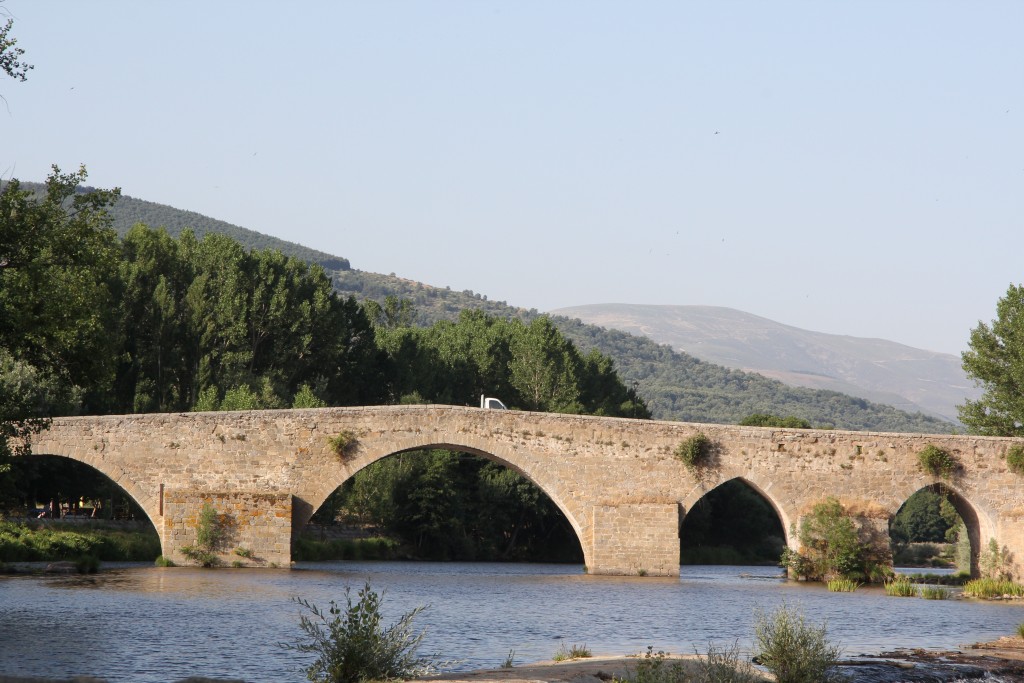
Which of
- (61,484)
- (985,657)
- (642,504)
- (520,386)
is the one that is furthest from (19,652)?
(520,386)

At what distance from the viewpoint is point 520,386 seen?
163ft

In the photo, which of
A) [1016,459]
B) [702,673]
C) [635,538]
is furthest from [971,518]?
[702,673]

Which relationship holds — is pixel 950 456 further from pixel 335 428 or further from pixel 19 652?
pixel 19 652

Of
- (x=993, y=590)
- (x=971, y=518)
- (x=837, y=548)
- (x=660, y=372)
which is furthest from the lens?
(x=660, y=372)

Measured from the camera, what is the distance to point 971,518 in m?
31.9

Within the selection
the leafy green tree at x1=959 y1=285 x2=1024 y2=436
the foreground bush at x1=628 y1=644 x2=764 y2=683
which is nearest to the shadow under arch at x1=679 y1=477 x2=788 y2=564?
the leafy green tree at x1=959 y1=285 x2=1024 y2=436

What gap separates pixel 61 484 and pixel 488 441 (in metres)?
13.4

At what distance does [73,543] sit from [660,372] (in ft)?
388

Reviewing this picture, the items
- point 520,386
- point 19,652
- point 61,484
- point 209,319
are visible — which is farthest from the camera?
point 520,386

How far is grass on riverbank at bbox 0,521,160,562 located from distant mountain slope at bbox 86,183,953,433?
233 feet

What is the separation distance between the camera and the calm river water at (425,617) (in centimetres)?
1470

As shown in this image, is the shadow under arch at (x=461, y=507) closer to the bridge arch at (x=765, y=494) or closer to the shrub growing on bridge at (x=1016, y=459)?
the bridge arch at (x=765, y=494)

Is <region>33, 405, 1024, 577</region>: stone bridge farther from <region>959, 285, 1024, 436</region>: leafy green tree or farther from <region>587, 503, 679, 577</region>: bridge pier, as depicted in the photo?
<region>959, 285, 1024, 436</region>: leafy green tree

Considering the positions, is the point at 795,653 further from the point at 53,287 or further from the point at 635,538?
the point at 635,538
